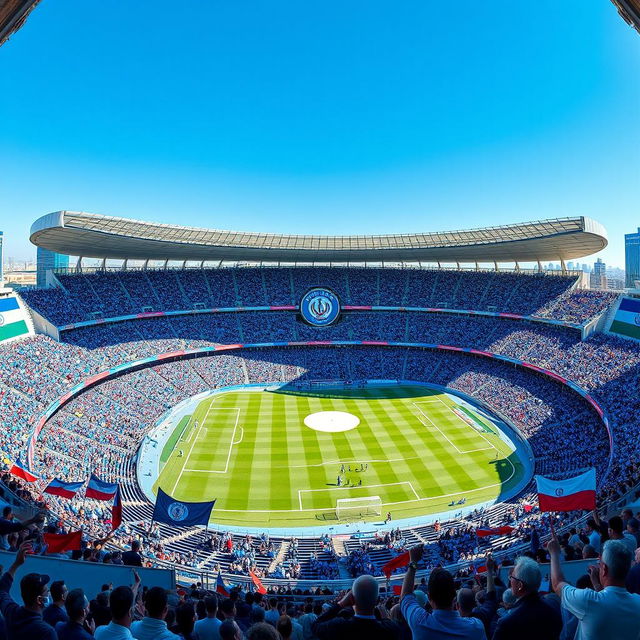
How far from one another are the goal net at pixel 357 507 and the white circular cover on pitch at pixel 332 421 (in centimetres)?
1098

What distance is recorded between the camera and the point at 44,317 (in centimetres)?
4416

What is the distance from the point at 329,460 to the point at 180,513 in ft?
53.7

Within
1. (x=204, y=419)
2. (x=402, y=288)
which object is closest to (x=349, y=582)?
(x=204, y=419)

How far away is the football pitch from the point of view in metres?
28.4

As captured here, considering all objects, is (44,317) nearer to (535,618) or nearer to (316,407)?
(316,407)

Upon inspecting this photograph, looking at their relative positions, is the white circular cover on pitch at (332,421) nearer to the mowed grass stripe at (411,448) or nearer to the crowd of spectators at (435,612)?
the mowed grass stripe at (411,448)

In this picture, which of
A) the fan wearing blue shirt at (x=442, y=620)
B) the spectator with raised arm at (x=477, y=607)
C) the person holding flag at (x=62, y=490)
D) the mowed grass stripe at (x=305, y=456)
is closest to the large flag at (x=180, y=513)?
the person holding flag at (x=62, y=490)

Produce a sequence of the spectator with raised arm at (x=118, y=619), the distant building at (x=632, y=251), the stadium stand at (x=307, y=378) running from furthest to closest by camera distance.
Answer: the distant building at (x=632, y=251) < the stadium stand at (x=307, y=378) < the spectator with raised arm at (x=118, y=619)

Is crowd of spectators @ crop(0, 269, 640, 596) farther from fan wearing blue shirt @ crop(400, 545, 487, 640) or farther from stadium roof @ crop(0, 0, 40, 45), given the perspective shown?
stadium roof @ crop(0, 0, 40, 45)

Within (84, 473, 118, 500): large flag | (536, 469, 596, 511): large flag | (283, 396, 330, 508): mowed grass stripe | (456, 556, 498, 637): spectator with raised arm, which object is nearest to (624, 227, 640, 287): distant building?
(283, 396, 330, 508): mowed grass stripe

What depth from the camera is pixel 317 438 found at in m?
38.2

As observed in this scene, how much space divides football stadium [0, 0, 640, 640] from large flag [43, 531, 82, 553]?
0.06 metres

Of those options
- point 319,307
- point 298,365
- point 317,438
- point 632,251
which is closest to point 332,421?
point 317,438

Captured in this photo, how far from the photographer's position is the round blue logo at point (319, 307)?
61.0 m
